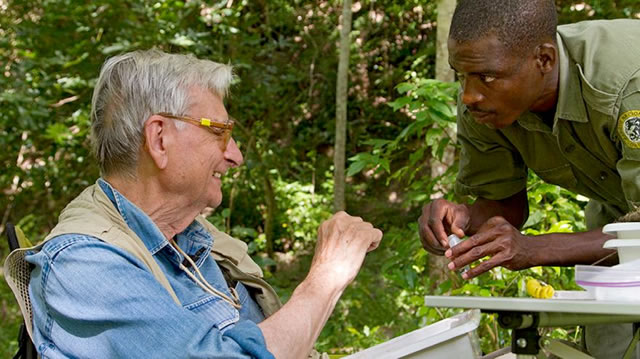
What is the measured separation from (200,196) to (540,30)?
105 centimetres

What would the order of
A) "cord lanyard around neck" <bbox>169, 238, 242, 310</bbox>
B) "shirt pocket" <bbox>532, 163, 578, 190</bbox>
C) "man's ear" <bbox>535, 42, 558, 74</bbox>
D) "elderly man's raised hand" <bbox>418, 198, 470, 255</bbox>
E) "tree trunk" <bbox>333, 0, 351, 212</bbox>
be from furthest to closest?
1. "tree trunk" <bbox>333, 0, 351, 212</bbox>
2. "shirt pocket" <bbox>532, 163, 578, 190</bbox>
3. "elderly man's raised hand" <bbox>418, 198, 470, 255</bbox>
4. "man's ear" <bbox>535, 42, 558, 74</bbox>
5. "cord lanyard around neck" <bbox>169, 238, 242, 310</bbox>

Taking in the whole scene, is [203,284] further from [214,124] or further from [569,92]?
[569,92]

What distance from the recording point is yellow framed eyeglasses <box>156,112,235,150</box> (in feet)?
6.47

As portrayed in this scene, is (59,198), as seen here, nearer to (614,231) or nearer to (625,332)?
(625,332)

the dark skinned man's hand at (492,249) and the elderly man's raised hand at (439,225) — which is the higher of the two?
the dark skinned man's hand at (492,249)

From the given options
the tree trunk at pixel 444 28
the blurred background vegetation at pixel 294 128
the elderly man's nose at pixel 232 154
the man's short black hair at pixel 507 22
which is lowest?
the blurred background vegetation at pixel 294 128

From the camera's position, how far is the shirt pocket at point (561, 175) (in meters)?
2.60

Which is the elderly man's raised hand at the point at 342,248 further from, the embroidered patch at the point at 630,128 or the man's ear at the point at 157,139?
the embroidered patch at the point at 630,128

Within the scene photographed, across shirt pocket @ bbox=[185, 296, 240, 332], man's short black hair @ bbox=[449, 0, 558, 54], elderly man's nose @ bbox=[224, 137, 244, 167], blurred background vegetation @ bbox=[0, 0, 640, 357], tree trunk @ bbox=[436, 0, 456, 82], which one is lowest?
blurred background vegetation @ bbox=[0, 0, 640, 357]

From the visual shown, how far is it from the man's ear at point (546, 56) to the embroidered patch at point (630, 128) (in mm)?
258

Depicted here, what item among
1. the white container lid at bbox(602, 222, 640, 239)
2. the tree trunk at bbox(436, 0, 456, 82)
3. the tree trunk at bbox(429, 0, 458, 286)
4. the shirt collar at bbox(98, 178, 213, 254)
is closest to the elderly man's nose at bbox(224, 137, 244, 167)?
the shirt collar at bbox(98, 178, 213, 254)

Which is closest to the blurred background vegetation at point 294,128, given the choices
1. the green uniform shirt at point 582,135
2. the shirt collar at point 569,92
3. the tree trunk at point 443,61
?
the tree trunk at point 443,61

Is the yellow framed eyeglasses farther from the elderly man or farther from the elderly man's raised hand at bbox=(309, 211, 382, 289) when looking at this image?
the elderly man's raised hand at bbox=(309, 211, 382, 289)

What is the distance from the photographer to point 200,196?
6.71ft
